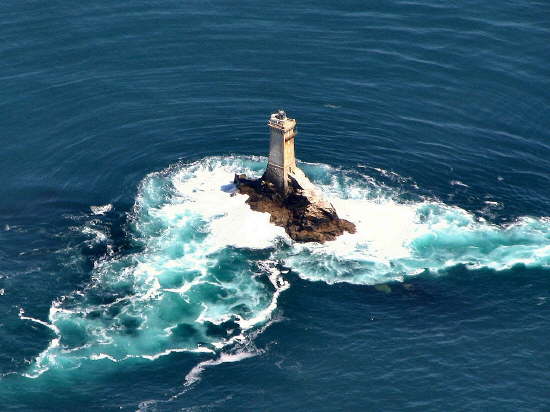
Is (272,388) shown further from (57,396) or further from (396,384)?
(57,396)

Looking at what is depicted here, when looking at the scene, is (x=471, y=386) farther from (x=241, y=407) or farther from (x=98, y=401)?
(x=98, y=401)

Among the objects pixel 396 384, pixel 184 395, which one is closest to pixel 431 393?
pixel 396 384

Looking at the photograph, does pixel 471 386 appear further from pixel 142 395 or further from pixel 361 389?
pixel 142 395

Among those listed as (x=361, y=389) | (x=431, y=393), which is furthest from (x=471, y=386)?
(x=361, y=389)

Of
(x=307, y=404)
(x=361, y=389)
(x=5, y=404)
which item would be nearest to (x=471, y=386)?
(x=361, y=389)

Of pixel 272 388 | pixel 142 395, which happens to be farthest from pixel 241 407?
pixel 142 395

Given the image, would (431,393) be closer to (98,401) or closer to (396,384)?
(396,384)
